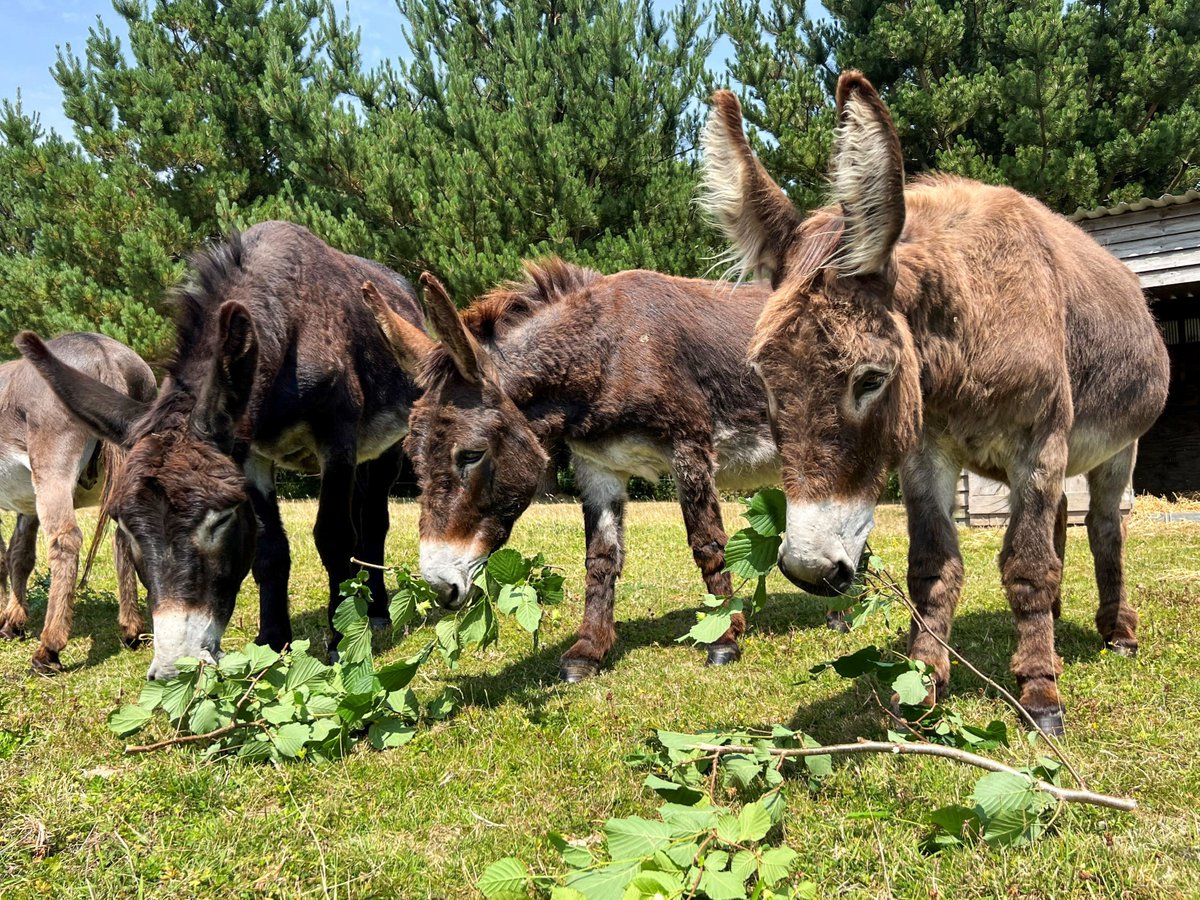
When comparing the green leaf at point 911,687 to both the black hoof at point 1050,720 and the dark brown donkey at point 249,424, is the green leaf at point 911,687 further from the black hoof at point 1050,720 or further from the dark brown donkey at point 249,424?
the dark brown donkey at point 249,424

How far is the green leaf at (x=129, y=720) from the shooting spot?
124 inches

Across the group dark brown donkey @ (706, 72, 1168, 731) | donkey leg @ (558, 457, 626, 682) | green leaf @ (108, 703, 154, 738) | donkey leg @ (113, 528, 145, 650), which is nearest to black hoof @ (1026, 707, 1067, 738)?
dark brown donkey @ (706, 72, 1168, 731)

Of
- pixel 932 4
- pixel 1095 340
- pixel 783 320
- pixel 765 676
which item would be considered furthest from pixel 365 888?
pixel 932 4

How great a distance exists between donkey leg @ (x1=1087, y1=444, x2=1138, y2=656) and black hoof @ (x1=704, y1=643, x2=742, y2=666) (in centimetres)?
194

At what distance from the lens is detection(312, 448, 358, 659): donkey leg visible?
469cm

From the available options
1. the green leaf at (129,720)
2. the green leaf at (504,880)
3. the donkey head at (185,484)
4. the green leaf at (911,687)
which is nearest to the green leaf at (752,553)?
the green leaf at (911,687)

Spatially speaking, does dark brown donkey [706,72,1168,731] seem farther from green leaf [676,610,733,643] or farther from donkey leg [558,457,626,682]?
donkey leg [558,457,626,682]

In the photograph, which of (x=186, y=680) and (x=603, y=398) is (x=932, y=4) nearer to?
(x=603, y=398)

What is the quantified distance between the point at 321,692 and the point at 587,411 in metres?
1.95

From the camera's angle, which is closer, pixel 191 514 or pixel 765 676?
pixel 191 514

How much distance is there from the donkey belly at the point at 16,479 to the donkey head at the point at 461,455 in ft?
11.5

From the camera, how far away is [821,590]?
8.23 ft

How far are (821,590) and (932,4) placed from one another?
1576 centimetres

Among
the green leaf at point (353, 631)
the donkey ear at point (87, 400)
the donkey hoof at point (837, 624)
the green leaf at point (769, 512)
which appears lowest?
the donkey hoof at point (837, 624)
